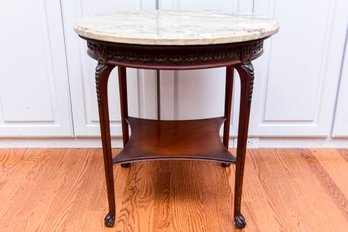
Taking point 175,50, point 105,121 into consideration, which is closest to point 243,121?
point 175,50

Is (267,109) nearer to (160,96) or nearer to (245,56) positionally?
(160,96)

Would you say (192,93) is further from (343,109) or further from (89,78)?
(343,109)

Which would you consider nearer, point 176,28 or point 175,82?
point 176,28

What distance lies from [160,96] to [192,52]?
0.67m

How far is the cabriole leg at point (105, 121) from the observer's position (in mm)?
1012

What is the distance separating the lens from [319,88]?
1.60 meters

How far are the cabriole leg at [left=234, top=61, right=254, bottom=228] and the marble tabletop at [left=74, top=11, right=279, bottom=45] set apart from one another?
11cm

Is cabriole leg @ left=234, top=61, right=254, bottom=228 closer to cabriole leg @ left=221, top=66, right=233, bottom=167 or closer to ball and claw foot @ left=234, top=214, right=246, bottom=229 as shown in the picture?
ball and claw foot @ left=234, top=214, right=246, bottom=229

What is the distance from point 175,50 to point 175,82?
0.65 meters

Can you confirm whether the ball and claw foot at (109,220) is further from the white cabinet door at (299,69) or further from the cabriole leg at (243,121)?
the white cabinet door at (299,69)

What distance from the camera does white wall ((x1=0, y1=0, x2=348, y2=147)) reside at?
1467 mm

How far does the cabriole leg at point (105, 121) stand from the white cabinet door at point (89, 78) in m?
0.50

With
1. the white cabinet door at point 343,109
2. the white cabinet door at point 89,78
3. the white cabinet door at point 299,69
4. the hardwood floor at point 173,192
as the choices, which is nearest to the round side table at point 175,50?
the hardwood floor at point 173,192

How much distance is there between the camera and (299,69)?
1.56 meters
